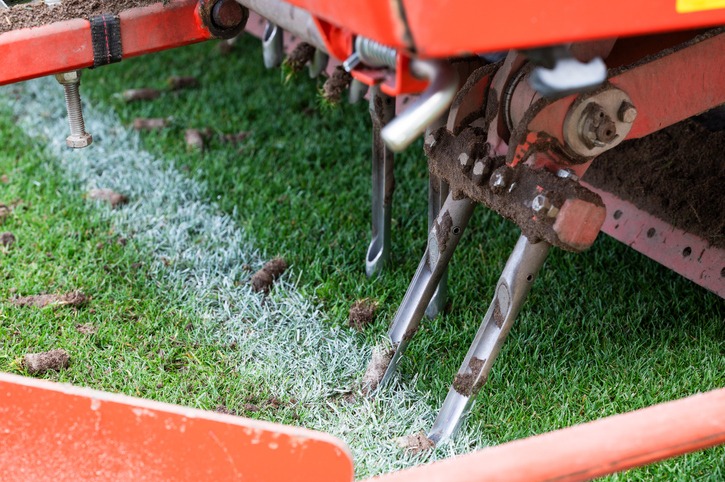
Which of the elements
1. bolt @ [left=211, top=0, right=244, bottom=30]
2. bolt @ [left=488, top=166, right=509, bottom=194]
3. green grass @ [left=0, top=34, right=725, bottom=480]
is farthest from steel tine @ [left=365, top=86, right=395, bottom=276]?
bolt @ [left=488, top=166, right=509, bottom=194]

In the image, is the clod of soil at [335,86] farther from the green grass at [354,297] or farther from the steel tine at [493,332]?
the steel tine at [493,332]

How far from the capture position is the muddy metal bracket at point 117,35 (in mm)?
1972

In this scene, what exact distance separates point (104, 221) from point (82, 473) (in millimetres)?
1769

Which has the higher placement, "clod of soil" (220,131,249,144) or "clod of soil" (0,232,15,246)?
"clod of soil" (220,131,249,144)

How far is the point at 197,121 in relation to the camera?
13.2ft

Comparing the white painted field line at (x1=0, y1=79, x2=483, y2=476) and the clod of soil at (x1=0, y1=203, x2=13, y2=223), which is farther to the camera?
the clod of soil at (x1=0, y1=203, x2=13, y2=223)

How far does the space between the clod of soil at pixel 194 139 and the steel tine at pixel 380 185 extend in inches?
49.5

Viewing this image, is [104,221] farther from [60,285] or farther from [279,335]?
[279,335]

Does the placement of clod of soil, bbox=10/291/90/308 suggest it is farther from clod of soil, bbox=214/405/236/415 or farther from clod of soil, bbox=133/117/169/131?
clod of soil, bbox=133/117/169/131

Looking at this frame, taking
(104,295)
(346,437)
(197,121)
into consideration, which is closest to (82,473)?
(346,437)

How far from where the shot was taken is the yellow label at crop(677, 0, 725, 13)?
135cm

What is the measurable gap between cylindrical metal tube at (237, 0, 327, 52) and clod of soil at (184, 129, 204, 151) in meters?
1.91

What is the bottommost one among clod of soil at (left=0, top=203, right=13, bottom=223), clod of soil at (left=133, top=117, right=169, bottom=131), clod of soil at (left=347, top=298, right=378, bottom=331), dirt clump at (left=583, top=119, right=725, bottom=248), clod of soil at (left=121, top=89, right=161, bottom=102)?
clod of soil at (left=0, top=203, right=13, bottom=223)

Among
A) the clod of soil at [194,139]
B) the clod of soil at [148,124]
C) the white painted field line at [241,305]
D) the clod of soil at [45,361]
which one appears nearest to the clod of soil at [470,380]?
the white painted field line at [241,305]
